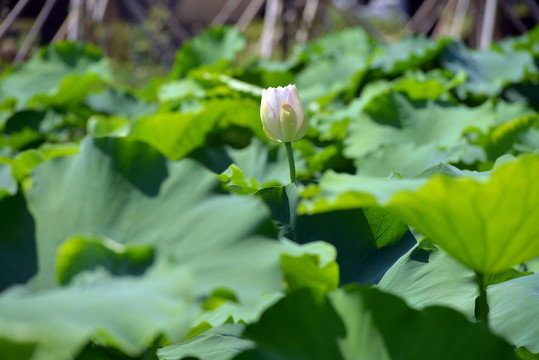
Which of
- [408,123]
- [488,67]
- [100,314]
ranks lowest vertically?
[488,67]

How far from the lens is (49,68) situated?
254 cm

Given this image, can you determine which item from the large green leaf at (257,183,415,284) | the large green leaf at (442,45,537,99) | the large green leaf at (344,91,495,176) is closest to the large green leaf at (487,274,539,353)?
the large green leaf at (257,183,415,284)

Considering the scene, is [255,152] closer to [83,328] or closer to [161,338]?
[161,338]

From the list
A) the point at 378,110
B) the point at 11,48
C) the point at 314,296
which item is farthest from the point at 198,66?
the point at 314,296

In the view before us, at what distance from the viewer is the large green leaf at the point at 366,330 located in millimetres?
449

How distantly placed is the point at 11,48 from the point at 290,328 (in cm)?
438

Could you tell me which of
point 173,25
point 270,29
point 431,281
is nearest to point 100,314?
point 431,281

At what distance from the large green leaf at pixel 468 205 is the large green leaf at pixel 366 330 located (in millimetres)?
62

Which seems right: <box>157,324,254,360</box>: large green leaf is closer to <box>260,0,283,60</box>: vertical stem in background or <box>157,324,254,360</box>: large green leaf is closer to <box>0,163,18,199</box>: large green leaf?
<box>0,163,18,199</box>: large green leaf

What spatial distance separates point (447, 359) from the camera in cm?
46

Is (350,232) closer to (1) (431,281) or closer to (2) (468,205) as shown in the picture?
(1) (431,281)

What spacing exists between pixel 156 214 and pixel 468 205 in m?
0.26

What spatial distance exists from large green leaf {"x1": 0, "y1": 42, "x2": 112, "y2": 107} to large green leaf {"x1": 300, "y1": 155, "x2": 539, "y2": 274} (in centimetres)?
216

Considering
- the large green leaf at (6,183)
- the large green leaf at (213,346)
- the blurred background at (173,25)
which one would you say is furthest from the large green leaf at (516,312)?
the blurred background at (173,25)
